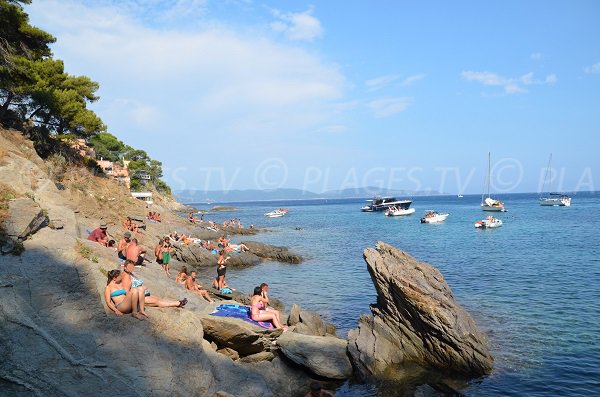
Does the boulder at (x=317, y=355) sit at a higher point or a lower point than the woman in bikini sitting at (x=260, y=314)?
→ lower

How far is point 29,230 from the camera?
39.2ft

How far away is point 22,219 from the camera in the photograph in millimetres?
11945

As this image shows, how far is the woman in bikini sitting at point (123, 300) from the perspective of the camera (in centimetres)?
1014

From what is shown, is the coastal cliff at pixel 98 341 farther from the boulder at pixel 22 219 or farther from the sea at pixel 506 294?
the sea at pixel 506 294

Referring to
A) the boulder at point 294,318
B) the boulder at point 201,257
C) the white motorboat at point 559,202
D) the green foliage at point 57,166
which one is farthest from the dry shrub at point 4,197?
the white motorboat at point 559,202

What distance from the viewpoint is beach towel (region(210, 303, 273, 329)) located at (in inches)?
535

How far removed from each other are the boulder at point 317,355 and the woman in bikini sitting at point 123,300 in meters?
4.39

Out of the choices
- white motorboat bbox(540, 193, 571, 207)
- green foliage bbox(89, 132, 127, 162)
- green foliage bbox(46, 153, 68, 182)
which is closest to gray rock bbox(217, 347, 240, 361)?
green foliage bbox(46, 153, 68, 182)

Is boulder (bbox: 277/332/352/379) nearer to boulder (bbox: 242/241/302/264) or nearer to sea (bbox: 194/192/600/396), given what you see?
sea (bbox: 194/192/600/396)

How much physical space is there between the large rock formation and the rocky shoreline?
35mm

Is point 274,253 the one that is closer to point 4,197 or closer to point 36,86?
point 36,86

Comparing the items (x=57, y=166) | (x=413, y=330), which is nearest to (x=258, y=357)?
(x=413, y=330)

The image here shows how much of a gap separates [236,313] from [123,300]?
4580mm

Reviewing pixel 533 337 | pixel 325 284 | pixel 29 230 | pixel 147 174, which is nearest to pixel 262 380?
pixel 29 230
